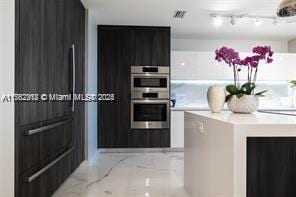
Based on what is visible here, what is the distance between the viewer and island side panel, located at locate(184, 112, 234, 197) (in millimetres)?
1629

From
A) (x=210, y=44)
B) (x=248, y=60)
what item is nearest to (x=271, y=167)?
(x=248, y=60)

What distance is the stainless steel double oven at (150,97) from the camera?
16.8 ft

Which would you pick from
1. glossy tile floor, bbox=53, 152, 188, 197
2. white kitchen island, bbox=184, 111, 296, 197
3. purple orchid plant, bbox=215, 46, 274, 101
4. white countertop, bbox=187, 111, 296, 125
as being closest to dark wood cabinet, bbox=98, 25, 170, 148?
glossy tile floor, bbox=53, 152, 188, 197

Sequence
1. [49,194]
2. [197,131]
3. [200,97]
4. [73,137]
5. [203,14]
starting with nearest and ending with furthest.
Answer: [197,131] → [49,194] → [73,137] → [203,14] → [200,97]

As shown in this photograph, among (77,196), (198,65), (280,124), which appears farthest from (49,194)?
(198,65)

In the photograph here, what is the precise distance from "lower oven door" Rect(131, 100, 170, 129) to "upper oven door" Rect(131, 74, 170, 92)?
248 mm

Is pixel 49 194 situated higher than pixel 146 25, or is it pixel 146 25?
pixel 146 25

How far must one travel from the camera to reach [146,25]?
5.08 m

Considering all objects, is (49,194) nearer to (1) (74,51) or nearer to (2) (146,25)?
(1) (74,51)

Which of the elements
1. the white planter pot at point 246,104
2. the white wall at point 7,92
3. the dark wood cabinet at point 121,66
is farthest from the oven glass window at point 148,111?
the white wall at point 7,92

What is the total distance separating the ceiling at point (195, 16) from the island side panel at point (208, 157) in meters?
1.87

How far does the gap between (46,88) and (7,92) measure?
73cm

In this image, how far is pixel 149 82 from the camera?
5141 mm

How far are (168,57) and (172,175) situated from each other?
238 cm
